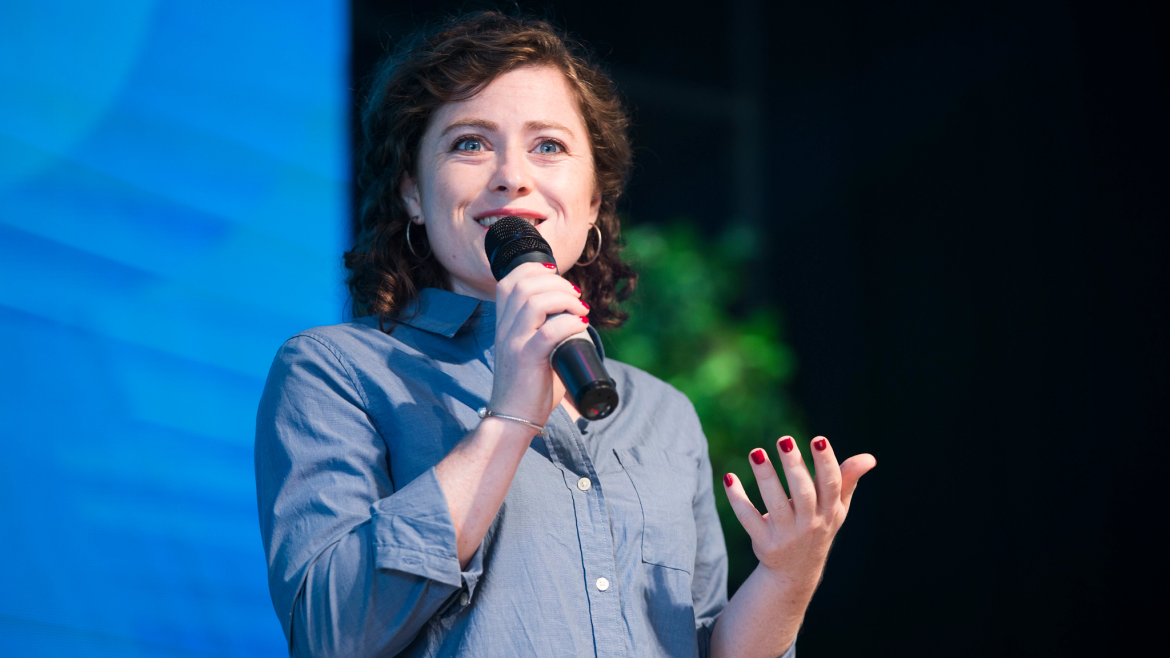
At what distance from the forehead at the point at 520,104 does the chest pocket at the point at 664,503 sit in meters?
0.47

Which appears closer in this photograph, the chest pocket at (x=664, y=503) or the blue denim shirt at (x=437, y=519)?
the blue denim shirt at (x=437, y=519)

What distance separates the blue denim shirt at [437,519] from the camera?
2.81ft

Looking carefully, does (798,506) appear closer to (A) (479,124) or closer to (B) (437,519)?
(B) (437,519)

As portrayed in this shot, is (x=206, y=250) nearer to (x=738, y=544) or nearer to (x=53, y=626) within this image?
(x=53, y=626)

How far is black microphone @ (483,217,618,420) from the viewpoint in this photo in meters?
0.78

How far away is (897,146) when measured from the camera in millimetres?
3332

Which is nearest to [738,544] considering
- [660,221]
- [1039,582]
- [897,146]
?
[1039,582]

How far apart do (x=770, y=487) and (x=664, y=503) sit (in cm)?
19

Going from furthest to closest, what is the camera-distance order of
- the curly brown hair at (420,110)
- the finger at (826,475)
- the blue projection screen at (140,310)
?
the blue projection screen at (140,310), the curly brown hair at (420,110), the finger at (826,475)

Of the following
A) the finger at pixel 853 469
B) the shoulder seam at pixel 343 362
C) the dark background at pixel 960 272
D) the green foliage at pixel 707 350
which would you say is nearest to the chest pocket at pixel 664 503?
the finger at pixel 853 469

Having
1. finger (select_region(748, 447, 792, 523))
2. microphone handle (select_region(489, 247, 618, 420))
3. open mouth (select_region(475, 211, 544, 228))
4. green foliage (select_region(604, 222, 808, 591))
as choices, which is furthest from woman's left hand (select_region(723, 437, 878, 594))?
green foliage (select_region(604, 222, 808, 591))

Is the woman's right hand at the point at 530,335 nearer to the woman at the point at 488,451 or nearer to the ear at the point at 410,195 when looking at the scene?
the woman at the point at 488,451

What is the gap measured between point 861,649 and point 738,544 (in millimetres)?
805

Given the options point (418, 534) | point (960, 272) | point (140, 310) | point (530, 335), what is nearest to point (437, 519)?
point (418, 534)
